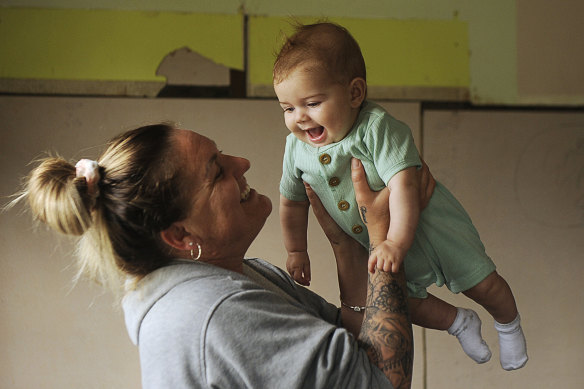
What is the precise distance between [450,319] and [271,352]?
2.25 ft

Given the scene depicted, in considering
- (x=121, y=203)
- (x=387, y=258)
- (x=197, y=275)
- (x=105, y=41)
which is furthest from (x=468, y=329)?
(x=105, y=41)

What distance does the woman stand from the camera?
3.28ft

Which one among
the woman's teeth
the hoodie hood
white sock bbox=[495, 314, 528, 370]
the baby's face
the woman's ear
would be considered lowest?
white sock bbox=[495, 314, 528, 370]

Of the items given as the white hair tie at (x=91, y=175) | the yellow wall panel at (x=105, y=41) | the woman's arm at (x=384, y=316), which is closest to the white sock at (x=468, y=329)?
the woman's arm at (x=384, y=316)

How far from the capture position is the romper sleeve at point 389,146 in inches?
49.7

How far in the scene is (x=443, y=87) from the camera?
3.01 meters

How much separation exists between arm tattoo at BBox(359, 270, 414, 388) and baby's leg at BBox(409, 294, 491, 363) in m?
0.28

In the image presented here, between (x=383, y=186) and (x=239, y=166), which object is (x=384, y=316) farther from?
(x=239, y=166)

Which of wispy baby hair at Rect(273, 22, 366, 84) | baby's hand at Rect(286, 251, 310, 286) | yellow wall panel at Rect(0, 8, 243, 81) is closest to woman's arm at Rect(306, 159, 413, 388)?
wispy baby hair at Rect(273, 22, 366, 84)

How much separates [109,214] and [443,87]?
2283 millimetres

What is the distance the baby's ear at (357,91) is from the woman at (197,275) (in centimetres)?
15

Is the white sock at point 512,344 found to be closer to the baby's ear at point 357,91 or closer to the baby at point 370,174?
the baby at point 370,174

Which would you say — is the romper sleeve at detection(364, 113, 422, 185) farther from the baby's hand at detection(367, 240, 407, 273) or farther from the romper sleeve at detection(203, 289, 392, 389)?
the romper sleeve at detection(203, 289, 392, 389)

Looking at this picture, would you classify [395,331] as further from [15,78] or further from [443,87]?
[15,78]
